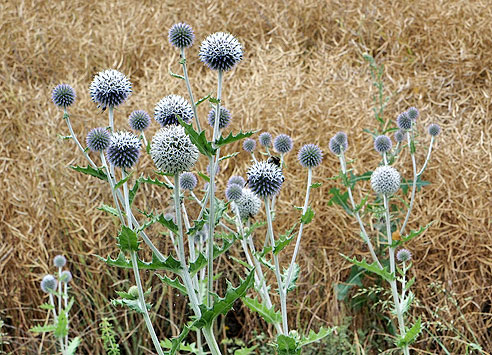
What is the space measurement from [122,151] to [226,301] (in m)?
0.59

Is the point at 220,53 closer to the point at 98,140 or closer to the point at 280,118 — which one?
the point at 98,140

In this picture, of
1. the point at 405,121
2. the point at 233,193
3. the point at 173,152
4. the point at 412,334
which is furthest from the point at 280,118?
the point at 173,152

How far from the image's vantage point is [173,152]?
170 cm

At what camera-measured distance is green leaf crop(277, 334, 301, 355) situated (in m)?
1.87

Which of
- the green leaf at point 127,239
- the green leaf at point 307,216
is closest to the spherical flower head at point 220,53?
the green leaf at point 307,216

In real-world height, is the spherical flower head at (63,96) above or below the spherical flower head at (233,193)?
above

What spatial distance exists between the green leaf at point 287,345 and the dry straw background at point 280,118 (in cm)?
123

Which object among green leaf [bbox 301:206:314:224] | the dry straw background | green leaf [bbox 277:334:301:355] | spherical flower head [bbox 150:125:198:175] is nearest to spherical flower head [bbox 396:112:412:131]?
the dry straw background

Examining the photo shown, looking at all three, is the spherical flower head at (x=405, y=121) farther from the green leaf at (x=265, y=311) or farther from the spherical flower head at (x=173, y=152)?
the spherical flower head at (x=173, y=152)

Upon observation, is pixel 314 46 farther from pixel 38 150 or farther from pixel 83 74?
pixel 38 150

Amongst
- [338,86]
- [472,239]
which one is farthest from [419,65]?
[472,239]

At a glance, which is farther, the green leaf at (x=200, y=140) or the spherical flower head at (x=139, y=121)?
the spherical flower head at (x=139, y=121)

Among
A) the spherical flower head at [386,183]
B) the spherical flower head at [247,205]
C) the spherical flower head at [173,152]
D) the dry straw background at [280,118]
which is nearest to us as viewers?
the spherical flower head at [173,152]

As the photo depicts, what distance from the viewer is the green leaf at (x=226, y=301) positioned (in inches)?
63.6
